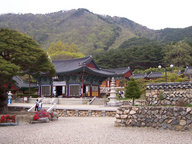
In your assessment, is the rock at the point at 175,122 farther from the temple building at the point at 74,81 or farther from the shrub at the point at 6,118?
the temple building at the point at 74,81

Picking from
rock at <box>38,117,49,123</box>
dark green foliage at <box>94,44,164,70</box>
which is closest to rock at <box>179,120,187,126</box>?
rock at <box>38,117,49,123</box>

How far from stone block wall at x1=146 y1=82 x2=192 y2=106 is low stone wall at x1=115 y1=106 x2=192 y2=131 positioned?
1204mm

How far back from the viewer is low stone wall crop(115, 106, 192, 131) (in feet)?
28.1

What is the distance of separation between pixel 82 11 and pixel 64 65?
133 meters

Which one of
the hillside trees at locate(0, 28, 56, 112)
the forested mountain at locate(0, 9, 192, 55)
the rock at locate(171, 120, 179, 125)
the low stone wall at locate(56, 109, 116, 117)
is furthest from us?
the forested mountain at locate(0, 9, 192, 55)

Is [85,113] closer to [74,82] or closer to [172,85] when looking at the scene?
[172,85]

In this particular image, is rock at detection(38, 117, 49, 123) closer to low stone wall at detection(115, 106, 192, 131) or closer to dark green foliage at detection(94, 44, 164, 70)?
low stone wall at detection(115, 106, 192, 131)

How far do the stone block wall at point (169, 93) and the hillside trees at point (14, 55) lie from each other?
8.20 meters

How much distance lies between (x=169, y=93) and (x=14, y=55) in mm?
9952

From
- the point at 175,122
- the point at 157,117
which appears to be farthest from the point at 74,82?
the point at 175,122

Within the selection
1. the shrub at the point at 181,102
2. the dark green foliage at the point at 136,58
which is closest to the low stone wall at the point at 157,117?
the shrub at the point at 181,102

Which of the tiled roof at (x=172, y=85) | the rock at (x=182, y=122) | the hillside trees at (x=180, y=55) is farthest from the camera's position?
the hillside trees at (x=180, y=55)

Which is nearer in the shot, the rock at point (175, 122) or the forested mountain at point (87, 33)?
the rock at point (175, 122)

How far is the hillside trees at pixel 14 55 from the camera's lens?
43.0 feet
